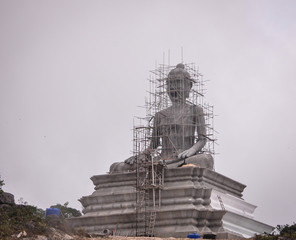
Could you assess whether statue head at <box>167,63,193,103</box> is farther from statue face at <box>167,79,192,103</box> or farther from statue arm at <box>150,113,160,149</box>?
statue arm at <box>150,113,160,149</box>

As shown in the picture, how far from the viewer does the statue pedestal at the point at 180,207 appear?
24859 mm

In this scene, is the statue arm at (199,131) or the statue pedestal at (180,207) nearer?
the statue pedestal at (180,207)

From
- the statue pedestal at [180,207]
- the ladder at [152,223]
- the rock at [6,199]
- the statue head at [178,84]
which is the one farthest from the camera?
the statue head at [178,84]

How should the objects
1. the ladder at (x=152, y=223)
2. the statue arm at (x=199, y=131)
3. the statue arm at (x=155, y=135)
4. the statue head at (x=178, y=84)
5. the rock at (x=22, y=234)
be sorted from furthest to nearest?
the statue head at (x=178, y=84), the statue arm at (x=155, y=135), the statue arm at (x=199, y=131), the ladder at (x=152, y=223), the rock at (x=22, y=234)

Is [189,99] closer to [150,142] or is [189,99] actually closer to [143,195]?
[150,142]

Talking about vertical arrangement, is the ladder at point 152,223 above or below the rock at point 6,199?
above

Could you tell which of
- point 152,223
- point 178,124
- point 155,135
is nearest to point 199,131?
point 178,124

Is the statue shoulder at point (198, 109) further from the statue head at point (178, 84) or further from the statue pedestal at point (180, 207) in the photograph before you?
the statue pedestal at point (180, 207)

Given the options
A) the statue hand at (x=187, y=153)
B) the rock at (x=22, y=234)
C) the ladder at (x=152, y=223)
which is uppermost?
the statue hand at (x=187, y=153)

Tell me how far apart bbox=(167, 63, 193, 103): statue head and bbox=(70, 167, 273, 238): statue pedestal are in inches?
191

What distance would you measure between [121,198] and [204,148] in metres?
5.05

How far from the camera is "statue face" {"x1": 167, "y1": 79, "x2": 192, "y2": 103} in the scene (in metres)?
30.6

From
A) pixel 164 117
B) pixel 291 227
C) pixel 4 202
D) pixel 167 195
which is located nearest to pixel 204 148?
pixel 164 117

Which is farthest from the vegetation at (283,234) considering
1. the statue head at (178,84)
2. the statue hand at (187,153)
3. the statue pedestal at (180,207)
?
the statue head at (178,84)
